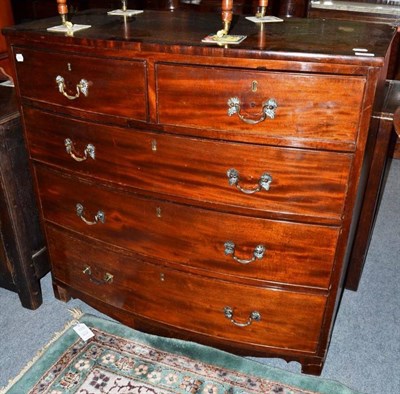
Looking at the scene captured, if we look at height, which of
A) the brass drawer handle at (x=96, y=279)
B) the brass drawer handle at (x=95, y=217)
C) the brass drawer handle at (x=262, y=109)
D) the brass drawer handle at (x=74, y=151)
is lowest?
the brass drawer handle at (x=96, y=279)

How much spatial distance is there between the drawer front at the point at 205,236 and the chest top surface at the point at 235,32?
445mm

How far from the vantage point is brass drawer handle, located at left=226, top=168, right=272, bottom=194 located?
1.24 metres

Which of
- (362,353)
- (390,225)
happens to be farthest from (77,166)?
(390,225)

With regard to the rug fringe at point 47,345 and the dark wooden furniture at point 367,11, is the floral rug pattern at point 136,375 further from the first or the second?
the dark wooden furniture at point 367,11

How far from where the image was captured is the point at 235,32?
4.25ft

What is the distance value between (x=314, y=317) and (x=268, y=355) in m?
0.24

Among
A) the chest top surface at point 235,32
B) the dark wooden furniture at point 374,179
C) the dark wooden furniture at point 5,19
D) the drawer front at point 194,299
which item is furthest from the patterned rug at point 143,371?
the dark wooden furniture at point 5,19

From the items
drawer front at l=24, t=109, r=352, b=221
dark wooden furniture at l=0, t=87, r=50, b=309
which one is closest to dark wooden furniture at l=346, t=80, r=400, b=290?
drawer front at l=24, t=109, r=352, b=221

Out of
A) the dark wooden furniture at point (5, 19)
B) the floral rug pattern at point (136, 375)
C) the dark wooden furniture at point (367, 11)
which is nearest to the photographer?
the floral rug pattern at point (136, 375)

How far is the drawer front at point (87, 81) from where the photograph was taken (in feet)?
4.05

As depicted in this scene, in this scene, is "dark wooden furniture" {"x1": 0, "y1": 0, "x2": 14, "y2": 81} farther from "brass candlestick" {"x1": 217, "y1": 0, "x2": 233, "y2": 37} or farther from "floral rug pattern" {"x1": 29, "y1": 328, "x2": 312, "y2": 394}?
"brass candlestick" {"x1": 217, "y1": 0, "x2": 233, "y2": 37}

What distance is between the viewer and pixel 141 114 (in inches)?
49.9

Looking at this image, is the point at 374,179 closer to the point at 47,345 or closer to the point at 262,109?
the point at 262,109

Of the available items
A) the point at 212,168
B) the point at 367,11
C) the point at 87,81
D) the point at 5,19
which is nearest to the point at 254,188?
the point at 212,168
